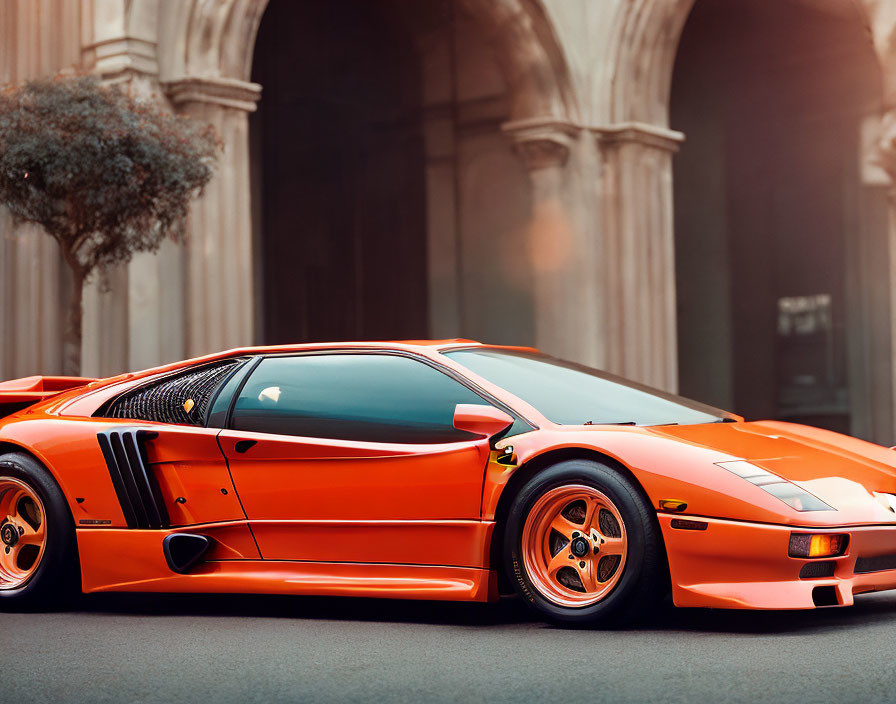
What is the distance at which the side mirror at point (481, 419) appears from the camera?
531cm

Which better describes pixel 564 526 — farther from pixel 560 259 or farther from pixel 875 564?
pixel 560 259

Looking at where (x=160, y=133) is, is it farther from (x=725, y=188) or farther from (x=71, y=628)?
(x=725, y=188)

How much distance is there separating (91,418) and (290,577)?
1.36 m

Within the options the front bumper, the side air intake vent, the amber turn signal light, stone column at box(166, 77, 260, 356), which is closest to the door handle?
the side air intake vent

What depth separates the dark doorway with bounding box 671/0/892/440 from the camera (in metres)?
20.9

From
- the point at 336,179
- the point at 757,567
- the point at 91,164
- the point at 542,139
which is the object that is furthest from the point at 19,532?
the point at 336,179

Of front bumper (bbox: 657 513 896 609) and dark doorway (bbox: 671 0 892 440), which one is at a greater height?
dark doorway (bbox: 671 0 892 440)

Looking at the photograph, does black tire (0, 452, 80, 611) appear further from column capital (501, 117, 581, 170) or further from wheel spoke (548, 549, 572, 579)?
column capital (501, 117, 581, 170)

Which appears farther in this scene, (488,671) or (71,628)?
(71,628)

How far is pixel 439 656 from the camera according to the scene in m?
4.61

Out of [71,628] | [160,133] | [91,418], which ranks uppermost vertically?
[160,133]

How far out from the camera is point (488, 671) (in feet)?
14.1

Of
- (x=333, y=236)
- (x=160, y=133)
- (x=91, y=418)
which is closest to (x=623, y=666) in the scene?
(x=91, y=418)

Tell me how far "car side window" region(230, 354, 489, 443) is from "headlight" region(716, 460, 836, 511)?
1.04 meters
